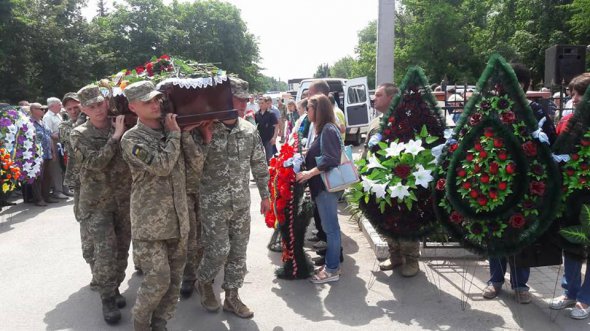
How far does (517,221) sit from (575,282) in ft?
2.83

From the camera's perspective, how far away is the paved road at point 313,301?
13.3 ft

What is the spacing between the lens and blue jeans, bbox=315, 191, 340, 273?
189 inches

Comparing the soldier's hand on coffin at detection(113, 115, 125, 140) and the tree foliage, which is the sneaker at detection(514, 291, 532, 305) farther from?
the tree foliage

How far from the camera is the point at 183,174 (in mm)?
3650

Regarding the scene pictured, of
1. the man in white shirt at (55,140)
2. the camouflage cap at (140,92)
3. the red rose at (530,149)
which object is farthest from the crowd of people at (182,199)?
the man in white shirt at (55,140)

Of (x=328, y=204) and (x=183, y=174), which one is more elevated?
(x=183, y=174)

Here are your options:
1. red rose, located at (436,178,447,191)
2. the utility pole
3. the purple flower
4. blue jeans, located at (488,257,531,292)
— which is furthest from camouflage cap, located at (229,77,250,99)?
the purple flower

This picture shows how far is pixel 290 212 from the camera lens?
4.93 metres

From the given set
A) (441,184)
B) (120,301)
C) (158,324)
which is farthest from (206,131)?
(441,184)

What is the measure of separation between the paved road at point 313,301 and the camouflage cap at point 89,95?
1927mm

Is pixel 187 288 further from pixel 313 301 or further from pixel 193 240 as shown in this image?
pixel 313 301

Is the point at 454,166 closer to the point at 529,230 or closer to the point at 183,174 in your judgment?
the point at 529,230

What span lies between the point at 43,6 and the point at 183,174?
29665 millimetres

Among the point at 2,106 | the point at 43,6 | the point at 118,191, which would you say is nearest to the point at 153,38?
the point at 43,6
